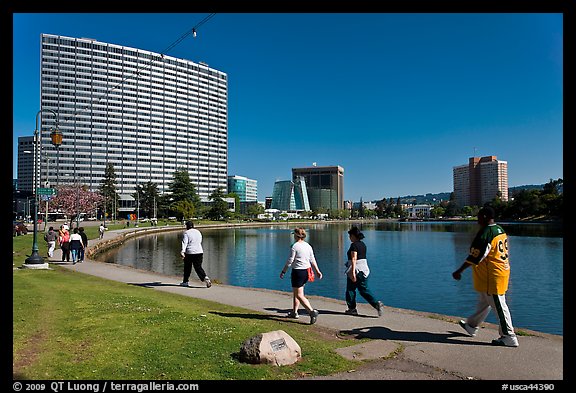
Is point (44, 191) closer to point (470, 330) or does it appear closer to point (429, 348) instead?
point (429, 348)

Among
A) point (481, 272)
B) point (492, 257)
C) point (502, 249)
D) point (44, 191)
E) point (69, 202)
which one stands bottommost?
point (481, 272)

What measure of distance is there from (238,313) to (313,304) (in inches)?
89.8

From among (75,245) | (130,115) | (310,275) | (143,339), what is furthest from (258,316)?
(130,115)

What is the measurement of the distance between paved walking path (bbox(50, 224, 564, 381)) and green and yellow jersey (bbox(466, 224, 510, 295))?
103cm

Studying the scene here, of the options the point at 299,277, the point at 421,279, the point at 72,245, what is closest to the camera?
the point at 299,277

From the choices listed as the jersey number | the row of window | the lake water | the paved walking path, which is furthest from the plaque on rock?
the row of window

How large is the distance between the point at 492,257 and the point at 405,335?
210cm

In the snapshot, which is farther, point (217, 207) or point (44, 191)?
point (217, 207)

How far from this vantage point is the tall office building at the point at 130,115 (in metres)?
138

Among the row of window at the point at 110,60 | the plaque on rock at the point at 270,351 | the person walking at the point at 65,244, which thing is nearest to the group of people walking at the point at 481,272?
the plaque on rock at the point at 270,351

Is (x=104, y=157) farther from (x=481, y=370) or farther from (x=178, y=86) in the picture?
(x=481, y=370)

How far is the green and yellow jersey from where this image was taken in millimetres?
6828

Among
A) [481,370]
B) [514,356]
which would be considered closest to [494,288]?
[514,356]

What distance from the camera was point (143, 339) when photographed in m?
6.71
